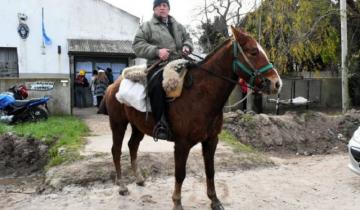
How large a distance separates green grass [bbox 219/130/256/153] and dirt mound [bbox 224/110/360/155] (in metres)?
0.24

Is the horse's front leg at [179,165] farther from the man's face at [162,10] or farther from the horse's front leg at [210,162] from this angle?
the man's face at [162,10]

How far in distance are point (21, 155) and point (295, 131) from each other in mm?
6585

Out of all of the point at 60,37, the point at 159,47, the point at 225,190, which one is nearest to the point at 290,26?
the point at 60,37

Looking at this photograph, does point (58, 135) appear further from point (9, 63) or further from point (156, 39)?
point (9, 63)

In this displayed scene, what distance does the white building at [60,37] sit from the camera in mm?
19750

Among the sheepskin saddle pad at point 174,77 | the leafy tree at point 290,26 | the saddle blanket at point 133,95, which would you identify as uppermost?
the leafy tree at point 290,26

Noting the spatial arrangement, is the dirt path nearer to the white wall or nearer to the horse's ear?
the horse's ear

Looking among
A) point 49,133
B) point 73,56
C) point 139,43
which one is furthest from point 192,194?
point 73,56

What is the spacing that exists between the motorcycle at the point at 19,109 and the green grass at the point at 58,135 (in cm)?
64

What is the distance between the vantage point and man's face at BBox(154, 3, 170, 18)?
568 centimetres

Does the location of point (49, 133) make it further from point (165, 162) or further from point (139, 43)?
point (139, 43)

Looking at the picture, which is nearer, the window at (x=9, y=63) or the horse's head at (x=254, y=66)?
the horse's head at (x=254, y=66)

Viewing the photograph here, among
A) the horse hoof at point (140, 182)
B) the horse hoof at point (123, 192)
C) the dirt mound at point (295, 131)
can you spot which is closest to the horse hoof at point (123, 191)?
the horse hoof at point (123, 192)

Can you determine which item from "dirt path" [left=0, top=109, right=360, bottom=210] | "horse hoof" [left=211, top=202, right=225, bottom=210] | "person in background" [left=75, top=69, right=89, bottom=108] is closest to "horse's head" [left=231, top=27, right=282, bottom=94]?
"horse hoof" [left=211, top=202, right=225, bottom=210]
